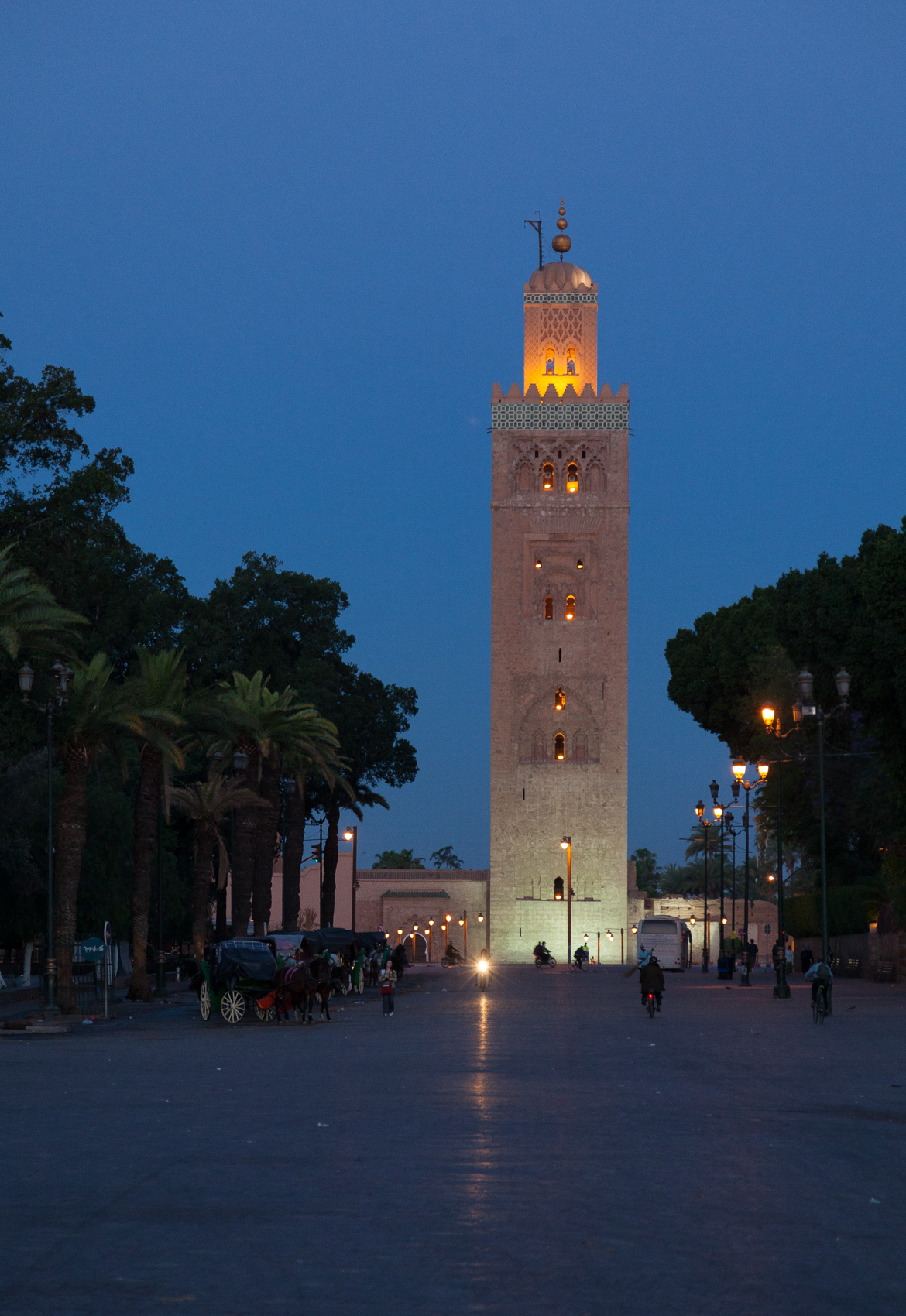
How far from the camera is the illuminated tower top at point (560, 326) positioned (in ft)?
281

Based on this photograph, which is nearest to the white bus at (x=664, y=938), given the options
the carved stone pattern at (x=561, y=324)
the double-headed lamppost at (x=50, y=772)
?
the carved stone pattern at (x=561, y=324)

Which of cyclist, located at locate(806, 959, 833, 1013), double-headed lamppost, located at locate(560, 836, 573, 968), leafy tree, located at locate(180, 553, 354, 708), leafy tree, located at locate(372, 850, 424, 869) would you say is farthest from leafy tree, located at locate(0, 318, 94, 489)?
leafy tree, located at locate(372, 850, 424, 869)

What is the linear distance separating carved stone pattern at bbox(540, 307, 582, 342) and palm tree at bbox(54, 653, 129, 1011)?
59.9 m

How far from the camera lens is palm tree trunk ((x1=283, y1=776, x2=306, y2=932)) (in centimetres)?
5459

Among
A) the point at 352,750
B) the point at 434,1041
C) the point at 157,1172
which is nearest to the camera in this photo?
the point at 157,1172

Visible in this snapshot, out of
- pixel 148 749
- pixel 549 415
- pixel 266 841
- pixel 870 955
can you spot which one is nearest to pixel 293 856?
pixel 266 841

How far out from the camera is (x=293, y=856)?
5531cm

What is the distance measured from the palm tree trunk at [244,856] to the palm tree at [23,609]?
15653 mm

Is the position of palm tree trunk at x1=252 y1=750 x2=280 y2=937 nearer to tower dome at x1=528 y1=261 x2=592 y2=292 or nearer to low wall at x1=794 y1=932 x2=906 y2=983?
low wall at x1=794 y1=932 x2=906 y2=983

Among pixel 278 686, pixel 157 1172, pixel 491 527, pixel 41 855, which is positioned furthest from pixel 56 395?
pixel 491 527

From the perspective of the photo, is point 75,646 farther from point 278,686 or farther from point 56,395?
point 56,395

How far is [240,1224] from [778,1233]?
2.50m

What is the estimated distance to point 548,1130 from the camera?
1116cm

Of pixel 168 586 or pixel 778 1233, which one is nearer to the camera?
pixel 778 1233
